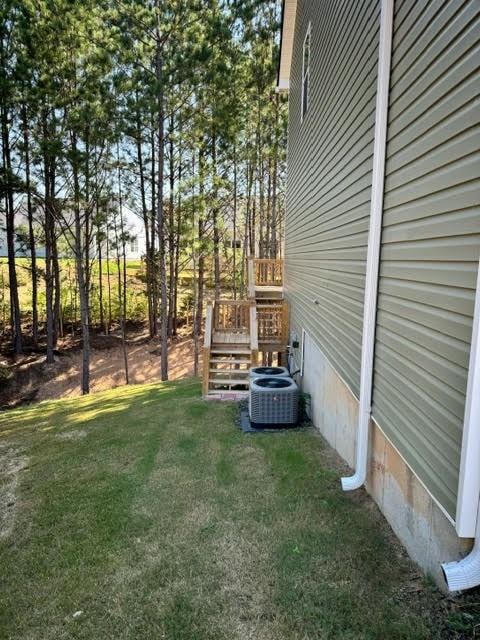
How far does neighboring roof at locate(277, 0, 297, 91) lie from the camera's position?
8133 mm

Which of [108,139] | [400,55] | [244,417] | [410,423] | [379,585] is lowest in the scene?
[244,417]

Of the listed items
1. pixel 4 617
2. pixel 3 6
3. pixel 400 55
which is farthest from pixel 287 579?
pixel 3 6

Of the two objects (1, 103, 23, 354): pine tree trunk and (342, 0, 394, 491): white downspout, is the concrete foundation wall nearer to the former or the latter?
(342, 0, 394, 491): white downspout

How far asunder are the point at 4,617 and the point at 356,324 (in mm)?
3113

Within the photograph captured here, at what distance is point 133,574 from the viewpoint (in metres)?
2.80

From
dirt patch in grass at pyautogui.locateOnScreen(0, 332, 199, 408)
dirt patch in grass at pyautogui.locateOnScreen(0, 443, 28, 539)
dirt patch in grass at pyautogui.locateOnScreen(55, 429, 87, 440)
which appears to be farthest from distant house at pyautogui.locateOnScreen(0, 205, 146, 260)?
dirt patch in grass at pyautogui.locateOnScreen(0, 443, 28, 539)

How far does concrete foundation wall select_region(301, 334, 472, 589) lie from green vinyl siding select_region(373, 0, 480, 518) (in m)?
0.16

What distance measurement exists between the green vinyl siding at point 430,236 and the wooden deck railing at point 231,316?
585cm

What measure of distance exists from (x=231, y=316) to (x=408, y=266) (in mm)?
6787

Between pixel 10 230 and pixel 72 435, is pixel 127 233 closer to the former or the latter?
pixel 10 230

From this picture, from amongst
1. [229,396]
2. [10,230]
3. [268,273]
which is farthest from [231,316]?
[10,230]

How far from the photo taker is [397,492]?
2.71 m

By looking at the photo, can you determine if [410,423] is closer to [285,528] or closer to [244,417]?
[285,528]

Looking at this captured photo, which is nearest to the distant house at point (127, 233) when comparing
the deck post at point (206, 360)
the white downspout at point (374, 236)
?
the deck post at point (206, 360)
